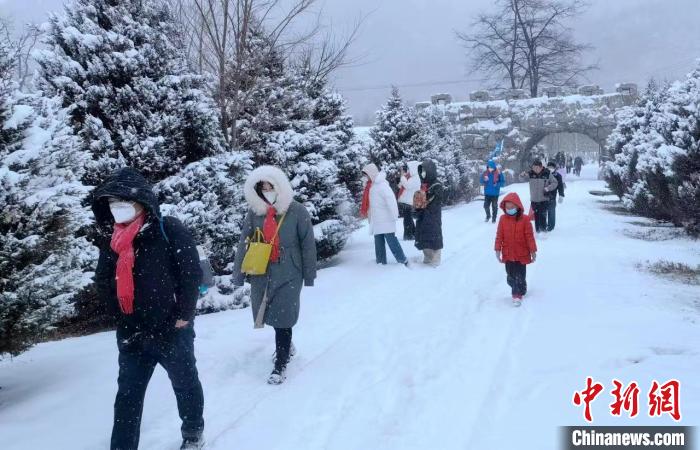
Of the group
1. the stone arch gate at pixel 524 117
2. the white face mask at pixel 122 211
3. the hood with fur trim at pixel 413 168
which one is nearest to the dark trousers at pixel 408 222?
the hood with fur trim at pixel 413 168

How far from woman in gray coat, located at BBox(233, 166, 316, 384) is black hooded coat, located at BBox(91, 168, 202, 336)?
52.9 inches

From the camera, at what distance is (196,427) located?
3594 millimetres

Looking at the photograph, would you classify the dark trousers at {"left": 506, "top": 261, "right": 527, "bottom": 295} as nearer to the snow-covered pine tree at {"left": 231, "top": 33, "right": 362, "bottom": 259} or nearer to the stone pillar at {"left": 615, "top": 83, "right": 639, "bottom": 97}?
the snow-covered pine tree at {"left": 231, "top": 33, "right": 362, "bottom": 259}

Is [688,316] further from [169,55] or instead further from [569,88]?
[569,88]

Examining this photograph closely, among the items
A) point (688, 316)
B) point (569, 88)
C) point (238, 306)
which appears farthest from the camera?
point (569, 88)

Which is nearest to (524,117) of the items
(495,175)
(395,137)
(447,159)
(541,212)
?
(447,159)

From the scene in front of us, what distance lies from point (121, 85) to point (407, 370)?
16.2 feet

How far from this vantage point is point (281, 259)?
15.7ft

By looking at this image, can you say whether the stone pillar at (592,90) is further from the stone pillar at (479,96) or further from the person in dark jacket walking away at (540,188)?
the person in dark jacket walking away at (540,188)

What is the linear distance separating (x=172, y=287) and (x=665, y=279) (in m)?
7.16

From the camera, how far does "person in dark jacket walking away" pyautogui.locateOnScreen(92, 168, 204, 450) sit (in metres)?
3.32

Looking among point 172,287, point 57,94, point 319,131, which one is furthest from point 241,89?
point 172,287

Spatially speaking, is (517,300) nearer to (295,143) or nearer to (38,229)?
(295,143)

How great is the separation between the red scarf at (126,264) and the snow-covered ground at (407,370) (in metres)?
1.13
